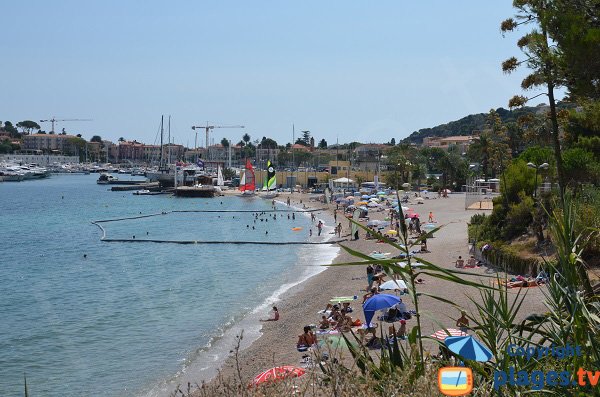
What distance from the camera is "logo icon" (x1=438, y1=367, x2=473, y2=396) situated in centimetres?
429

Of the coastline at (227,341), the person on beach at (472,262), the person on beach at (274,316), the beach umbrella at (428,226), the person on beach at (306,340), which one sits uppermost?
the person on beach at (472,262)

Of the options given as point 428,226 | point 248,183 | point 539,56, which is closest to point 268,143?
point 248,183

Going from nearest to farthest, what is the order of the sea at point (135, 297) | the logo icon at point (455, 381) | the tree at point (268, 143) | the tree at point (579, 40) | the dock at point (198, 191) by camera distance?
the logo icon at point (455, 381)
the tree at point (579, 40)
the sea at point (135, 297)
the dock at point (198, 191)
the tree at point (268, 143)

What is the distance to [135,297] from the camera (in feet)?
86.8

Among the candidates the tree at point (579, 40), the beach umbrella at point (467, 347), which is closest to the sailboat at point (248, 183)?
the tree at point (579, 40)

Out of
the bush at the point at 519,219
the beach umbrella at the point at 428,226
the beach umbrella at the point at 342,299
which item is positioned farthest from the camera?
the beach umbrella at the point at 428,226

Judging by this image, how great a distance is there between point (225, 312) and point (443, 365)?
58.9ft

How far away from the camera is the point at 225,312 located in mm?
22766

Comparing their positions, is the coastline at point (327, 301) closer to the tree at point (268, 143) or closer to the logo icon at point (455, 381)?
the logo icon at point (455, 381)

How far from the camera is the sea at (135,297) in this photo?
1670 centimetres

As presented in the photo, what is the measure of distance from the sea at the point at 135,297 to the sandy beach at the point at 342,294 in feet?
2.53

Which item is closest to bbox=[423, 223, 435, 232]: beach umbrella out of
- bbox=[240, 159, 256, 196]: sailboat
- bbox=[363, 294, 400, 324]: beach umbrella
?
bbox=[363, 294, 400, 324]: beach umbrella

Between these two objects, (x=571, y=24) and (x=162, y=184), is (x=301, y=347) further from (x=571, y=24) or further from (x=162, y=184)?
(x=162, y=184)

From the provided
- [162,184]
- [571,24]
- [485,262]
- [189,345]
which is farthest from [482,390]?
[162,184]
